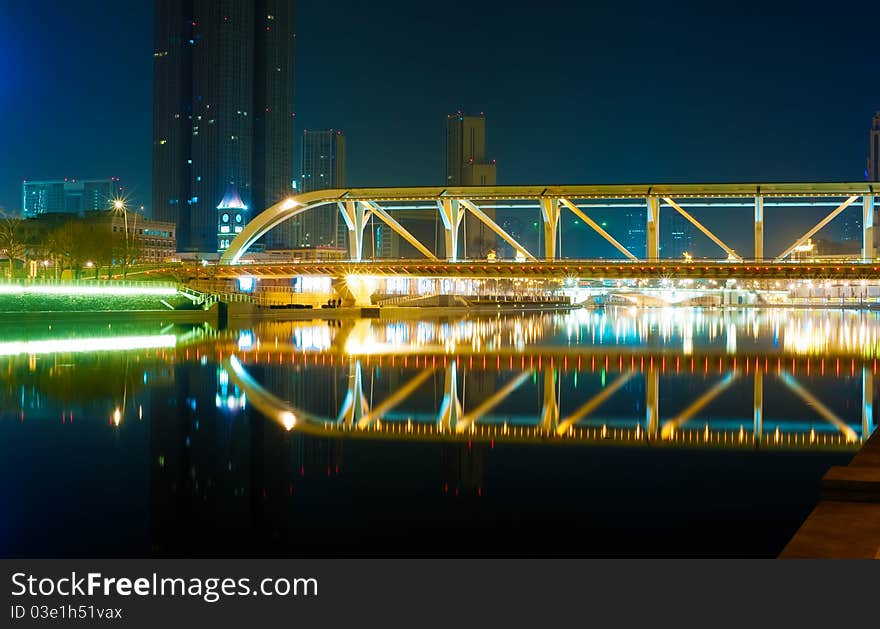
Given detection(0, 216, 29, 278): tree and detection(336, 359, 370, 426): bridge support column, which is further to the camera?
detection(0, 216, 29, 278): tree

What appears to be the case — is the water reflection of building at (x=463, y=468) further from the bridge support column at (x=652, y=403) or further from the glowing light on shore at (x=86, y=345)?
the glowing light on shore at (x=86, y=345)

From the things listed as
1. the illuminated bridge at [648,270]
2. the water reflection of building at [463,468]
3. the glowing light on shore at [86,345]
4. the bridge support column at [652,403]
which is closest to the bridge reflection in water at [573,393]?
the bridge support column at [652,403]

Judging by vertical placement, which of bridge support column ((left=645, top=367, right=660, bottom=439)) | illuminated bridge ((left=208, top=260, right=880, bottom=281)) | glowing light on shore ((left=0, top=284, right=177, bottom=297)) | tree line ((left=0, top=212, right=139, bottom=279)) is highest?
tree line ((left=0, top=212, right=139, bottom=279))

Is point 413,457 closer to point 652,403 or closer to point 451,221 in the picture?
point 652,403

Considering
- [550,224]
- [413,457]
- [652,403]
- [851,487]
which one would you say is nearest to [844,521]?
[851,487]

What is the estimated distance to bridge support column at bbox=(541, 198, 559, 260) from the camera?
244 feet

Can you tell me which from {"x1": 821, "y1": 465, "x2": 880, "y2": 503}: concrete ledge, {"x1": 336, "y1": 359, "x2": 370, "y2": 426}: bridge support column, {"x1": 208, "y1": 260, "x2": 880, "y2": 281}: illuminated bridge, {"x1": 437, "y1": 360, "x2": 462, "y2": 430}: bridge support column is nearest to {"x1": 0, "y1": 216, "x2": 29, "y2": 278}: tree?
{"x1": 208, "y1": 260, "x2": 880, "y2": 281}: illuminated bridge

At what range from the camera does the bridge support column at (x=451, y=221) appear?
77.2m

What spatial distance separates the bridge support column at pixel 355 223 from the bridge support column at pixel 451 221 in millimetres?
7642

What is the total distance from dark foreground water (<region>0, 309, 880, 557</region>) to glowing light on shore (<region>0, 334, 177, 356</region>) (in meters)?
5.93

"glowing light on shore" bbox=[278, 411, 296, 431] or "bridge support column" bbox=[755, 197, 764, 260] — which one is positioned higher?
"bridge support column" bbox=[755, 197, 764, 260]

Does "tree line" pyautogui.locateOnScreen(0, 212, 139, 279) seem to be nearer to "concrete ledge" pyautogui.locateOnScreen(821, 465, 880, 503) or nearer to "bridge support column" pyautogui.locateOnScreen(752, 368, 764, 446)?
"bridge support column" pyautogui.locateOnScreen(752, 368, 764, 446)

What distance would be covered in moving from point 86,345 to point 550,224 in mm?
42278
